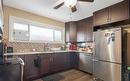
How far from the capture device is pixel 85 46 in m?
4.51

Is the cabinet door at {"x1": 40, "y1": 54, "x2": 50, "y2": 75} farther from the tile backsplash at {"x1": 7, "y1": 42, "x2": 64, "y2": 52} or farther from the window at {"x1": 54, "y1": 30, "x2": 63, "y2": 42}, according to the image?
the window at {"x1": 54, "y1": 30, "x2": 63, "y2": 42}

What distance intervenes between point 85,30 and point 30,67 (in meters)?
2.66

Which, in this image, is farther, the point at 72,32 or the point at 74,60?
the point at 72,32

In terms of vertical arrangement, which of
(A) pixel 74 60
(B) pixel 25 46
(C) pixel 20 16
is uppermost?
(C) pixel 20 16

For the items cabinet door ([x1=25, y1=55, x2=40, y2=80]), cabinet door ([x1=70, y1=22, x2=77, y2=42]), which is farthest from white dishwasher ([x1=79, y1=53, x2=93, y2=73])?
cabinet door ([x1=25, y1=55, x2=40, y2=80])

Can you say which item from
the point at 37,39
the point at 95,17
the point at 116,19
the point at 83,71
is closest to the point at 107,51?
the point at 116,19

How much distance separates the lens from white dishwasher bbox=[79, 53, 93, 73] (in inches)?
142

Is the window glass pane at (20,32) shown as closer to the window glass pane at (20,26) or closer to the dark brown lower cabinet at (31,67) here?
the window glass pane at (20,26)

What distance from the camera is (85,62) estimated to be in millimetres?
3830

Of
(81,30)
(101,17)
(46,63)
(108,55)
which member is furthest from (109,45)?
(46,63)

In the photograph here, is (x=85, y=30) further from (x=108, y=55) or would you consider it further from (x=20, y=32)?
(x=20, y=32)

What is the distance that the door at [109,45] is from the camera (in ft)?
7.88

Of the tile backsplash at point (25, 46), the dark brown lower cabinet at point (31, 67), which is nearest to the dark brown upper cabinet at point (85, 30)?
the tile backsplash at point (25, 46)

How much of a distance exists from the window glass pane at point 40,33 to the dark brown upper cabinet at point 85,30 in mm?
1323
